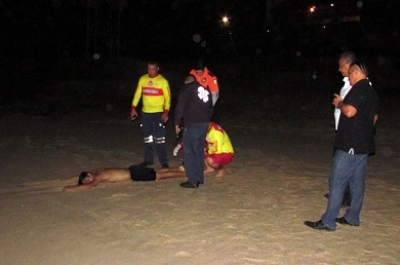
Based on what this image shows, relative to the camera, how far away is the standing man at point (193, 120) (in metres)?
8.38

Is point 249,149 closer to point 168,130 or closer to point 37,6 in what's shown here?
point 168,130

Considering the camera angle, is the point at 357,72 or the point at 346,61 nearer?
the point at 357,72

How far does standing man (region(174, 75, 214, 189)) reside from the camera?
838 cm

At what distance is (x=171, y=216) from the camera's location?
23.2 ft

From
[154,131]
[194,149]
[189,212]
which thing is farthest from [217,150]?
[189,212]

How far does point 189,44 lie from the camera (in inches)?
1551

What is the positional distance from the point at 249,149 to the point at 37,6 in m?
30.2

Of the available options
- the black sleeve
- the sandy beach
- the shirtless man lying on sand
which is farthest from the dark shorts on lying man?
the black sleeve

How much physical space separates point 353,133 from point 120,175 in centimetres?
435

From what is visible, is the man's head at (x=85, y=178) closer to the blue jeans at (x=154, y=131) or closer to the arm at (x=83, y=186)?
the arm at (x=83, y=186)

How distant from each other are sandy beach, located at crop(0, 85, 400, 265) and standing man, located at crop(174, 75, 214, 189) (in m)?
0.34

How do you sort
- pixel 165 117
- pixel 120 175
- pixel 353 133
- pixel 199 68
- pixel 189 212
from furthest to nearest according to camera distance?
pixel 165 117, pixel 120 175, pixel 199 68, pixel 189 212, pixel 353 133

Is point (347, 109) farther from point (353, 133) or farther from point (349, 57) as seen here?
point (349, 57)

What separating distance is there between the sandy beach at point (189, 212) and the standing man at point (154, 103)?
2.73ft
